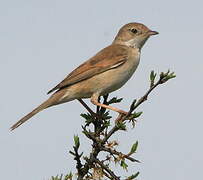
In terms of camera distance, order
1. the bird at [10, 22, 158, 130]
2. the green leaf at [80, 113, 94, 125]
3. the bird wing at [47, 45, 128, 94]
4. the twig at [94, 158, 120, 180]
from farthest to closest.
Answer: the bird wing at [47, 45, 128, 94] < the bird at [10, 22, 158, 130] < the green leaf at [80, 113, 94, 125] < the twig at [94, 158, 120, 180]

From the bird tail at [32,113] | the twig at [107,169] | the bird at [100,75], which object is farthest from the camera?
the bird at [100,75]

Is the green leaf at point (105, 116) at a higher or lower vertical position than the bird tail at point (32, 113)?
lower

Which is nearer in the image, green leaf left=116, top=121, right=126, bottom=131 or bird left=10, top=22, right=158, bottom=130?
green leaf left=116, top=121, right=126, bottom=131

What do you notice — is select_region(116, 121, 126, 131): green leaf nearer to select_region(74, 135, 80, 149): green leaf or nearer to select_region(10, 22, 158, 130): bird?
select_region(74, 135, 80, 149): green leaf

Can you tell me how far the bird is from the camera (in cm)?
643

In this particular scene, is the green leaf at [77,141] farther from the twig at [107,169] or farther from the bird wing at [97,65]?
the bird wing at [97,65]

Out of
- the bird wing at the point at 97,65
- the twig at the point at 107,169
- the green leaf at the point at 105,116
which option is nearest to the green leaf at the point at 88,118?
the green leaf at the point at 105,116

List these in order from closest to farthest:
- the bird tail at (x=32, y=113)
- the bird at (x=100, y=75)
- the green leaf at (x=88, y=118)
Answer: the green leaf at (x=88, y=118) < the bird tail at (x=32, y=113) < the bird at (x=100, y=75)

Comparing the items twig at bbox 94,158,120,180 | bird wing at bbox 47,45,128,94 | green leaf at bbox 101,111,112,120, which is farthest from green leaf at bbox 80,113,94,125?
bird wing at bbox 47,45,128,94

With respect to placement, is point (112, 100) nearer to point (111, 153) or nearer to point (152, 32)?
point (111, 153)

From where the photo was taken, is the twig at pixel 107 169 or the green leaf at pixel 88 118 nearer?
the twig at pixel 107 169

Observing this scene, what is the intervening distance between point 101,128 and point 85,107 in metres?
2.06

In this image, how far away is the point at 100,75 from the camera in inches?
269

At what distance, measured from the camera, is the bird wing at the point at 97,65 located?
6676 millimetres
